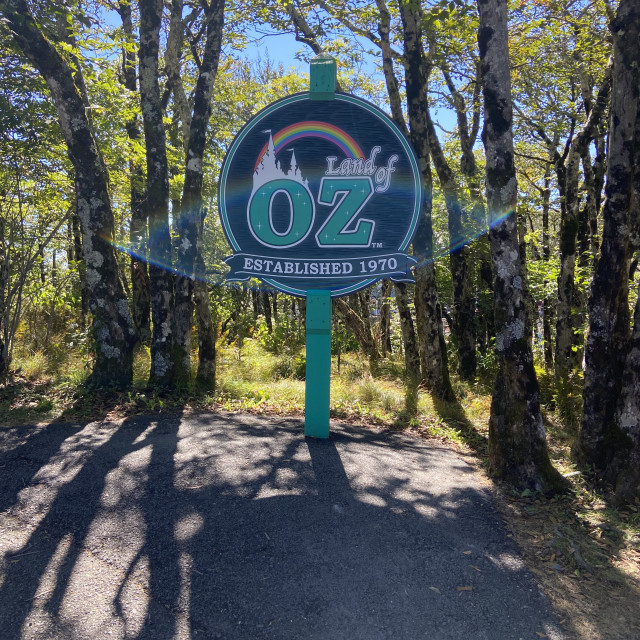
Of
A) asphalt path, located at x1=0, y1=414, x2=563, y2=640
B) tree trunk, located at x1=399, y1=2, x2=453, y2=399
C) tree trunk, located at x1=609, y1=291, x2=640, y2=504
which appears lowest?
asphalt path, located at x1=0, y1=414, x2=563, y2=640

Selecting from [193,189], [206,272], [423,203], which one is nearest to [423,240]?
[423,203]

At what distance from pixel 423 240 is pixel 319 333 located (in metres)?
3.09

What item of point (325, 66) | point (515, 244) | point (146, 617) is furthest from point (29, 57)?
point (146, 617)

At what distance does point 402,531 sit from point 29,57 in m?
8.09

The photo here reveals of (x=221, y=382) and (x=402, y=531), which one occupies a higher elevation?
(x=221, y=382)

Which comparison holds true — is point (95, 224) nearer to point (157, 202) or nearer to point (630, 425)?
point (157, 202)

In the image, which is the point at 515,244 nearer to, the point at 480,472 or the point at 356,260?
the point at 356,260

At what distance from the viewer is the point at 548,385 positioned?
28.9 ft

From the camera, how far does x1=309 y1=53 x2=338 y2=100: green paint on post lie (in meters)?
6.11

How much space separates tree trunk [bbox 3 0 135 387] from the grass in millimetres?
568

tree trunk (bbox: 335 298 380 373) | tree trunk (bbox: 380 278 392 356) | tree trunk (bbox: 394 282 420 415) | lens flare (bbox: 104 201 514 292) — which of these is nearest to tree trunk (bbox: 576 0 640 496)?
lens flare (bbox: 104 201 514 292)

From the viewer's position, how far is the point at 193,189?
8.17 m

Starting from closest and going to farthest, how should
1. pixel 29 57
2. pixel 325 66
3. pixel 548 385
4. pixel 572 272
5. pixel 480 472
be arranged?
pixel 480 472, pixel 325 66, pixel 29 57, pixel 548 385, pixel 572 272

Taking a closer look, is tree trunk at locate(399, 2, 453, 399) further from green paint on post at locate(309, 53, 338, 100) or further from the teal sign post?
green paint on post at locate(309, 53, 338, 100)
